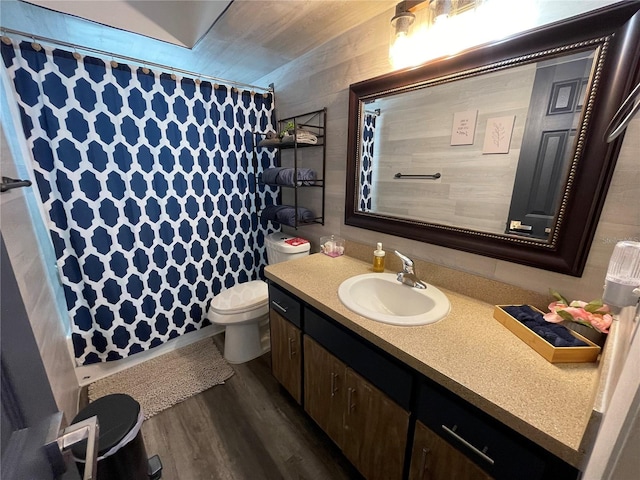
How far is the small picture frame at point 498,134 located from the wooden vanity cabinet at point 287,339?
1.03 m

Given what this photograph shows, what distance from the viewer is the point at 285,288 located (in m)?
1.27

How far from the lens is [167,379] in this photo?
1.70 metres

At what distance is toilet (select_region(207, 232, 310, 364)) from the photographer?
1.71m

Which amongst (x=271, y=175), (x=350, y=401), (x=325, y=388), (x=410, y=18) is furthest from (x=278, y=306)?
(x=410, y=18)

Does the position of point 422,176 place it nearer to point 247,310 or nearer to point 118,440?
point 247,310

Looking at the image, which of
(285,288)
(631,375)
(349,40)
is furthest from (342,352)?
(349,40)

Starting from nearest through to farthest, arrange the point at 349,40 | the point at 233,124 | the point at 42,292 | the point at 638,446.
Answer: the point at 638,446, the point at 42,292, the point at 349,40, the point at 233,124

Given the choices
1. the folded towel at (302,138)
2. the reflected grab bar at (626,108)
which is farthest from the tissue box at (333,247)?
the reflected grab bar at (626,108)

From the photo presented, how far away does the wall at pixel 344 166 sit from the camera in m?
0.75

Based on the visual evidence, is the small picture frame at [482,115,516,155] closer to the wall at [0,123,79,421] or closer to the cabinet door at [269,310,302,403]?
the cabinet door at [269,310,302,403]

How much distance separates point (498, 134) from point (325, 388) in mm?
1262

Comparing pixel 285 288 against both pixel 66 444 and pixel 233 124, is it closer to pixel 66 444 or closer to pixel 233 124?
pixel 66 444

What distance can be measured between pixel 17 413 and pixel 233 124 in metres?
1.90

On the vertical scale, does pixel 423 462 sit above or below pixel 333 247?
below
